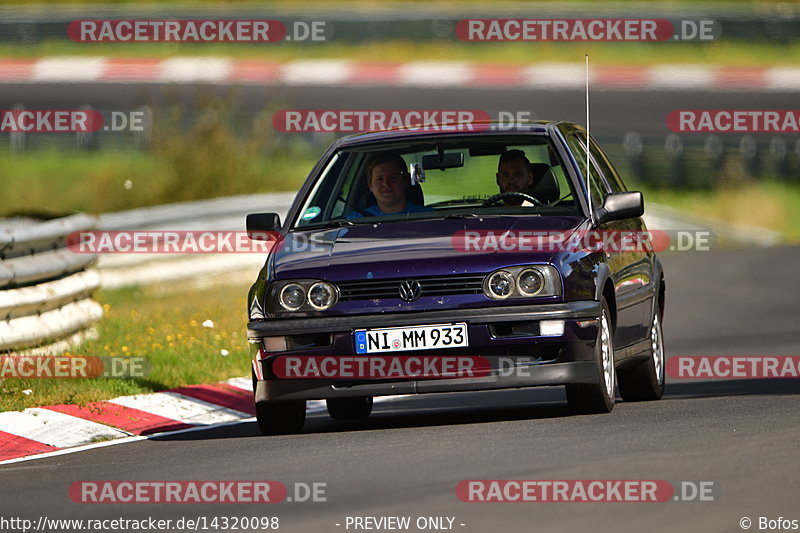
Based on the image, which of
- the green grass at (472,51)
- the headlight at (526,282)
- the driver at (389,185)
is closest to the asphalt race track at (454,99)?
the green grass at (472,51)

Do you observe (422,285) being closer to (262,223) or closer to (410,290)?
(410,290)

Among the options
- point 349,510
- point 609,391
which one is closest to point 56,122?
point 609,391

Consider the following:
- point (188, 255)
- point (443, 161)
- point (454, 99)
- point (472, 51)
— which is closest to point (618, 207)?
point (443, 161)

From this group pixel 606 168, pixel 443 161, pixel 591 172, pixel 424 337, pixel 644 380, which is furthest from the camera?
pixel 606 168

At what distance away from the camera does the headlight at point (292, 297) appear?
33.6ft

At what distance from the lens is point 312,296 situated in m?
10.2

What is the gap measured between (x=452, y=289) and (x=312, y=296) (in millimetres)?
759

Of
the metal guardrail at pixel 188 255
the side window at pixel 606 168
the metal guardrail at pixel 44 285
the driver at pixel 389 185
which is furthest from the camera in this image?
the metal guardrail at pixel 188 255

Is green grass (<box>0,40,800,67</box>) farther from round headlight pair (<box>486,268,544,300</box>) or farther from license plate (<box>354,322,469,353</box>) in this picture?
license plate (<box>354,322,469,353</box>)

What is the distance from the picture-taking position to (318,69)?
31172mm

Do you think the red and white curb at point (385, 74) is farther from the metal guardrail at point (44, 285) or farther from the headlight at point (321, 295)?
the headlight at point (321, 295)

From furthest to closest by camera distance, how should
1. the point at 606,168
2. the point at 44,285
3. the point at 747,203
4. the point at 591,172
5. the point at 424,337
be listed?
1. the point at 747,203
2. the point at 44,285
3. the point at 606,168
4. the point at 591,172
5. the point at 424,337

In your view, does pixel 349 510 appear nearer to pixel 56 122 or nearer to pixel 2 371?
pixel 2 371

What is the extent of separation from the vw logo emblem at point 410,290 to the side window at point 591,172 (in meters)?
1.51
